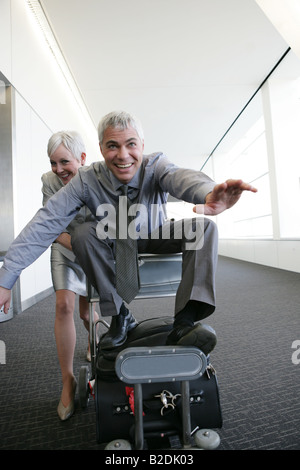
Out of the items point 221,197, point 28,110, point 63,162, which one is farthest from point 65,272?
point 28,110

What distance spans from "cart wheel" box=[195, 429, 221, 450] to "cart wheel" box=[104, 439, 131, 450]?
0.20 metres

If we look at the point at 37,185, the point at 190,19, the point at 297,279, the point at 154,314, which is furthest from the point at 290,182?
the point at 37,185

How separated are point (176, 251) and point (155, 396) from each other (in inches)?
19.1

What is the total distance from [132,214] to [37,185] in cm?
284

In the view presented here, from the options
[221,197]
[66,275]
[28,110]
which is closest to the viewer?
[221,197]

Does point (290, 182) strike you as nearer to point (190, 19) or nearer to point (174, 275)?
point (190, 19)

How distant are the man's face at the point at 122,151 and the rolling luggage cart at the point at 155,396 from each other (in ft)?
1.91

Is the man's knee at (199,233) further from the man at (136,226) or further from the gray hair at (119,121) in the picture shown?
the gray hair at (119,121)

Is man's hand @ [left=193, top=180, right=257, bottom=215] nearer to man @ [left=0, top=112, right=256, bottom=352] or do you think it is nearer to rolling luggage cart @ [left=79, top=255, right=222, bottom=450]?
man @ [left=0, top=112, right=256, bottom=352]

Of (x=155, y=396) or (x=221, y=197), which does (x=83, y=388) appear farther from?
(x=221, y=197)

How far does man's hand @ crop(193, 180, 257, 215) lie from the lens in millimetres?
763

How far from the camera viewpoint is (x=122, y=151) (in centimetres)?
102

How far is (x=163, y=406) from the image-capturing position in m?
0.86

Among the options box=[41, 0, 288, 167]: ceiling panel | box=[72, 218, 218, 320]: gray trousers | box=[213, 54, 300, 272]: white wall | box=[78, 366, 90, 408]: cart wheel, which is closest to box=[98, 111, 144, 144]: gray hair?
box=[72, 218, 218, 320]: gray trousers
